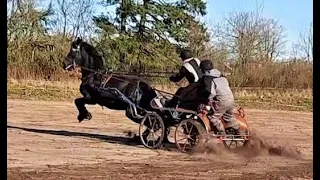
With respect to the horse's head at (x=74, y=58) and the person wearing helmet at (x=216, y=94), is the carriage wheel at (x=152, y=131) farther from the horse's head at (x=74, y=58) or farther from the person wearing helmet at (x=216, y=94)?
the horse's head at (x=74, y=58)

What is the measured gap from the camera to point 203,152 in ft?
36.5

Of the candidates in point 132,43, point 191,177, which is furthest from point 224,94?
point 132,43

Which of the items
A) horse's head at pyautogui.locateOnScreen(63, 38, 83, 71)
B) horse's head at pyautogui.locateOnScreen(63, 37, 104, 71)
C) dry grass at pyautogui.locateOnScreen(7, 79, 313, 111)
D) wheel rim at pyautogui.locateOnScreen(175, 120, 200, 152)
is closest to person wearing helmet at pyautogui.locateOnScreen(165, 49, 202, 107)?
wheel rim at pyautogui.locateOnScreen(175, 120, 200, 152)

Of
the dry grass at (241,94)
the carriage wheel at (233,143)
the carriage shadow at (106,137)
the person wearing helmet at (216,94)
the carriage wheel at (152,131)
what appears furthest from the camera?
the dry grass at (241,94)

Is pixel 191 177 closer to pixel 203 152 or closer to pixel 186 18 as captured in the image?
pixel 203 152

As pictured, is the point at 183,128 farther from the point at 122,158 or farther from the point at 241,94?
the point at 241,94

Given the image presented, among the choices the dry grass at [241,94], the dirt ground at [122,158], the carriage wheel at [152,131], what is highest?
the dry grass at [241,94]

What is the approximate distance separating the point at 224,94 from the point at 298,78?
2207 centimetres

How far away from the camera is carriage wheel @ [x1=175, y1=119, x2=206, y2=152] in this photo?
11.1 metres

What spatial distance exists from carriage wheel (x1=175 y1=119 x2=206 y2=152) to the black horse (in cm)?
95

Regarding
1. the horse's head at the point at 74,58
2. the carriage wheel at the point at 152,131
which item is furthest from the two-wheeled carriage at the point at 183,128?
the horse's head at the point at 74,58

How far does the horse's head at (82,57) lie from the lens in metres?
13.8

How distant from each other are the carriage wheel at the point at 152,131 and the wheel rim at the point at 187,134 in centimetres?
44

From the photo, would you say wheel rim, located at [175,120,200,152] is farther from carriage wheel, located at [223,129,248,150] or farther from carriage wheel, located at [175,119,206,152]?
carriage wheel, located at [223,129,248,150]
